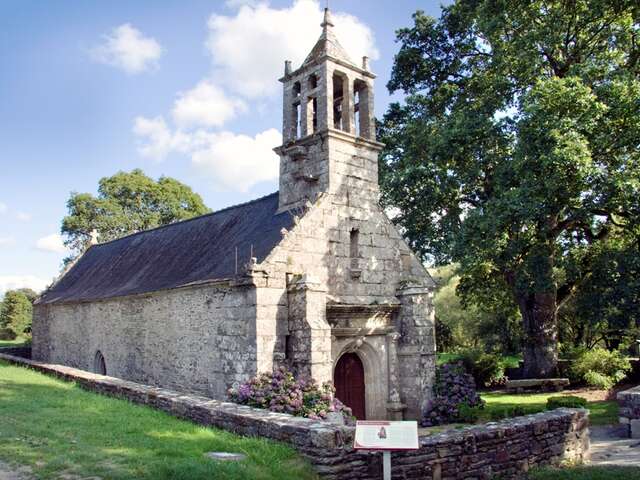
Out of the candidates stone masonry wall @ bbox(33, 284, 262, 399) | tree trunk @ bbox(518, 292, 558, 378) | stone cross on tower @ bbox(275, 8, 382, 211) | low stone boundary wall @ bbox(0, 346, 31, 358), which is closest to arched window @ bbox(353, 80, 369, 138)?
stone cross on tower @ bbox(275, 8, 382, 211)

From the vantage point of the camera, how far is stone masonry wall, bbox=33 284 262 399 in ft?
40.3

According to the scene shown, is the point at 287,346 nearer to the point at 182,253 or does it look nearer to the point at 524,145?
the point at 182,253

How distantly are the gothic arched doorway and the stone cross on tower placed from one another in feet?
13.4

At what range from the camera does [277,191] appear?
1566 cm

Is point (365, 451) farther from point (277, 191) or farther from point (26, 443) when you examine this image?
point (277, 191)

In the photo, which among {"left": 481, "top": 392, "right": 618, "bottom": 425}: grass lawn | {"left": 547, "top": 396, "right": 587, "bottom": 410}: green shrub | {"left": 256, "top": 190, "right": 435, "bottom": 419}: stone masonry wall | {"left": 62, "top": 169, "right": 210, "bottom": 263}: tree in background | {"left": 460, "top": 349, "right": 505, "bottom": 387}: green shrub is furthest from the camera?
{"left": 62, "top": 169, "right": 210, "bottom": 263}: tree in background

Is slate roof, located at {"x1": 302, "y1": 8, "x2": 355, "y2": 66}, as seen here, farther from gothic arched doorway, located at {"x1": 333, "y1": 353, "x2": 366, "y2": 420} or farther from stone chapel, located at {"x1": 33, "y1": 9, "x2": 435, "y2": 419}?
gothic arched doorway, located at {"x1": 333, "y1": 353, "x2": 366, "y2": 420}

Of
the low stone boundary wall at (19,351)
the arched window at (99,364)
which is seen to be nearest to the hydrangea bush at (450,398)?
the arched window at (99,364)

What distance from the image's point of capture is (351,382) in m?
13.8

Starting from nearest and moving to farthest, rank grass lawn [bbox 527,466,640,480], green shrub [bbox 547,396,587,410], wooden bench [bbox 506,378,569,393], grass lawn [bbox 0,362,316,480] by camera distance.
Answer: grass lawn [bbox 0,362,316,480] < grass lawn [bbox 527,466,640,480] < green shrub [bbox 547,396,587,410] < wooden bench [bbox 506,378,569,393]

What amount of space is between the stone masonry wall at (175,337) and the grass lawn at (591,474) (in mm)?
5888

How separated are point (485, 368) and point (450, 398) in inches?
414

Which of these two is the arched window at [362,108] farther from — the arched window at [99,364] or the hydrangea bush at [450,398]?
the arched window at [99,364]

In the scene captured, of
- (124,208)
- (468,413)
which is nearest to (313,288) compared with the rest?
(468,413)
